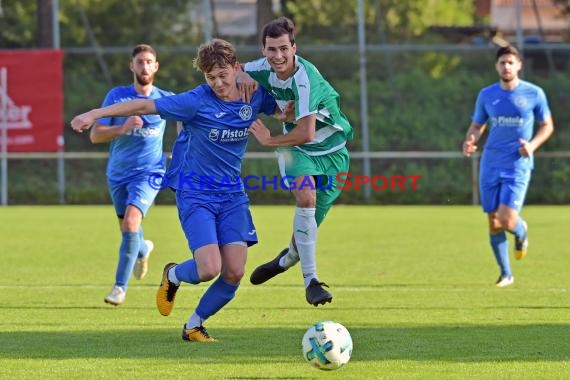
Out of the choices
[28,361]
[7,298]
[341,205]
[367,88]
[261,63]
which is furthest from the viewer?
[367,88]

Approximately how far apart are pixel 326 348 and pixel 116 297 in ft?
11.6

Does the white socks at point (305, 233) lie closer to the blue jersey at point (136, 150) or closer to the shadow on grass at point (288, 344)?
the shadow on grass at point (288, 344)

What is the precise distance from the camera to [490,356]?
698 centimetres

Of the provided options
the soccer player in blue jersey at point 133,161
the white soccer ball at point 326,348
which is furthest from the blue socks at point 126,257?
the white soccer ball at point 326,348

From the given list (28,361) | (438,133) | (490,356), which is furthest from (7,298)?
(438,133)

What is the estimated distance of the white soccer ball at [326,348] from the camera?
20.8ft

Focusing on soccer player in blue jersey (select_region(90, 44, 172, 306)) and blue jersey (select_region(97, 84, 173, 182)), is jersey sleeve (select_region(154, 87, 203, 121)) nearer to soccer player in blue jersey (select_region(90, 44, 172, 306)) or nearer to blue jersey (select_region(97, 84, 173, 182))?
soccer player in blue jersey (select_region(90, 44, 172, 306))

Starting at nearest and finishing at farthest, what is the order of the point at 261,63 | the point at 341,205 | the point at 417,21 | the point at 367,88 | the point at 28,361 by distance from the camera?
the point at 28,361 < the point at 261,63 < the point at 341,205 < the point at 367,88 < the point at 417,21

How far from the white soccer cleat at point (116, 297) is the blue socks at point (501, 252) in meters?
3.66

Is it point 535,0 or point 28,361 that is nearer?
point 28,361

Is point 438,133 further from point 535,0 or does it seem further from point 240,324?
point 240,324

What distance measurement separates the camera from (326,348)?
6336 mm

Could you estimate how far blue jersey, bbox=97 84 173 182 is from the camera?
32.9 ft

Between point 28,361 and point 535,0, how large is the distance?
21.0 meters
